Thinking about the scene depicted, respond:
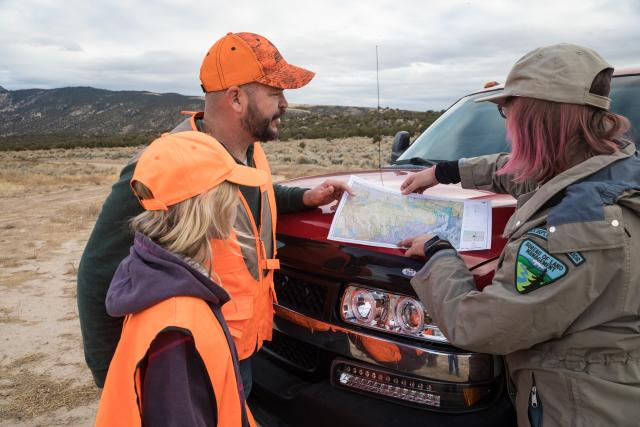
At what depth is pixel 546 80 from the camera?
1.50m

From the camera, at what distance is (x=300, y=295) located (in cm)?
223

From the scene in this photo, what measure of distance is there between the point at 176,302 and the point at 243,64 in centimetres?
116

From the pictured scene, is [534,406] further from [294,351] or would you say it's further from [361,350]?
[294,351]

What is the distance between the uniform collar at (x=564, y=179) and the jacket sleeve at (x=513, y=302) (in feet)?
0.36

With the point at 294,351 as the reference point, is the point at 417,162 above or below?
above

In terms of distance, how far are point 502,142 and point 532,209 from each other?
1702 millimetres

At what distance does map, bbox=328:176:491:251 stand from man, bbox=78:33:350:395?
0.54 feet

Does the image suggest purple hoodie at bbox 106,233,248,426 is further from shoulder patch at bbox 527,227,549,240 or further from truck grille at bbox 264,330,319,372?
shoulder patch at bbox 527,227,549,240

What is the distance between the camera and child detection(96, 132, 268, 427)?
1.33 m

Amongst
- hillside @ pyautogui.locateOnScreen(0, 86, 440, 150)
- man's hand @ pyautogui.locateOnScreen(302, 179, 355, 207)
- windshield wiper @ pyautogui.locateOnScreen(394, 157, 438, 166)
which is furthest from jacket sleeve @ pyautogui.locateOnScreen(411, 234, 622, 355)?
hillside @ pyautogui.locateOnScreen(0, 86, 440, 150)

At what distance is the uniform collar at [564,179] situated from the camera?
4.78 feet

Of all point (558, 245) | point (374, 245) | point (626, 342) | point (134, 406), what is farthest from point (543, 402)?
point (134, 406)

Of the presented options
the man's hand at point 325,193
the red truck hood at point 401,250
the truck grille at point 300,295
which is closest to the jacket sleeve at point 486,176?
the red truck hood at point 401,250

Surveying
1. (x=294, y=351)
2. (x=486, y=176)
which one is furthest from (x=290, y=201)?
(x=486, y=176)
